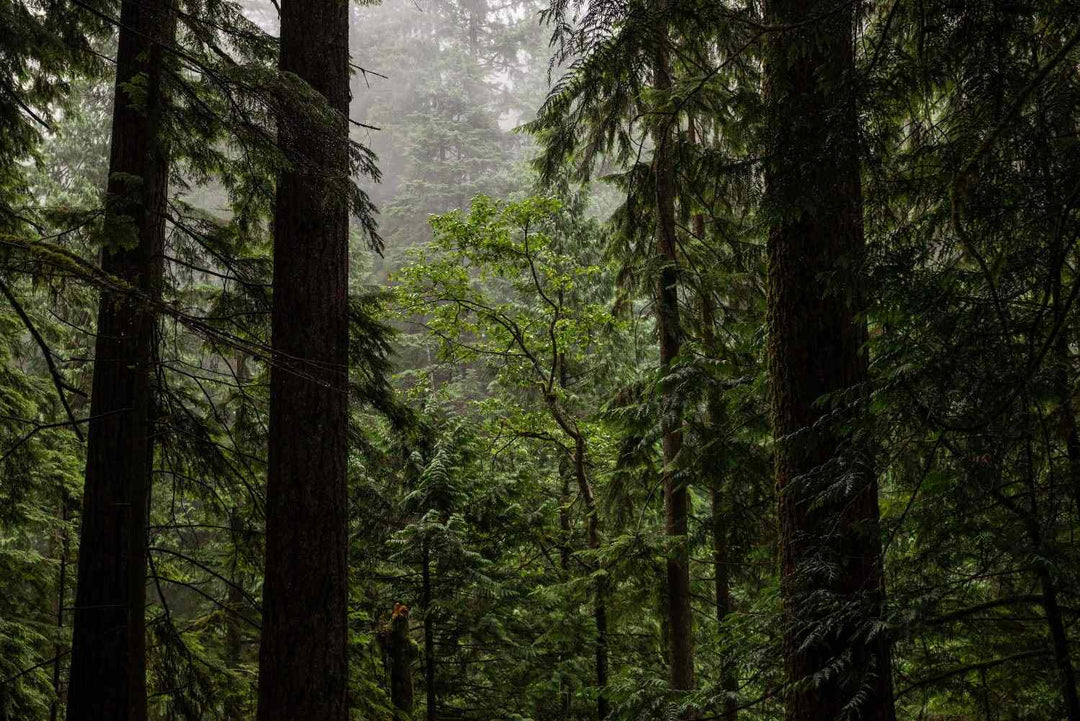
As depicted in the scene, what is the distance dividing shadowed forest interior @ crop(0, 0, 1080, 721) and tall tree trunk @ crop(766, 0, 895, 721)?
2 centimetres

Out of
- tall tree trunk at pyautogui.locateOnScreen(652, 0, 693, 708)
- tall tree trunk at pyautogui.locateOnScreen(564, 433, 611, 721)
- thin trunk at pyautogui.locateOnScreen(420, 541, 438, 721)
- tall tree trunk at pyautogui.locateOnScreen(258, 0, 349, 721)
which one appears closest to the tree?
tall tree trunk at pyautogui.locateOnScreen(258, 0, 349, 721)

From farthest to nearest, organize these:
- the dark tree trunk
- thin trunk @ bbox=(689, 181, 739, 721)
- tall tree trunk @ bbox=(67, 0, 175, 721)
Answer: the dark tree trunk → thin trunk @ bbox=(689, 181, 739, 721) → tall tree trunk @ bbox=(67, 0, 175, 721)

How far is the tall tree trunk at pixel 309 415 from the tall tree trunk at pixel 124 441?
91cm

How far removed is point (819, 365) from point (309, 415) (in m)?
2.97

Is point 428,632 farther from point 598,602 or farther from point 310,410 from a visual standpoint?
point 310,410

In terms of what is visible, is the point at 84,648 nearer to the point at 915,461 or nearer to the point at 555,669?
the point at 915,461

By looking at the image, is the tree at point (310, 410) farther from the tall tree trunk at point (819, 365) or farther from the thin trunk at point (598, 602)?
the thin trunk at point (598, 602)

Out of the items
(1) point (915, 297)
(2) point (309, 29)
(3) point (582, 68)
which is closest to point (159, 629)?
(2) point (309, 29)

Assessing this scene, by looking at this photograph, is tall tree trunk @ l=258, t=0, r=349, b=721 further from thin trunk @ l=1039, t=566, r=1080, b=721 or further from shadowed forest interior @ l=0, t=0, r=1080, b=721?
thin trunk @ l=1039, t=566, r=1080, b=721

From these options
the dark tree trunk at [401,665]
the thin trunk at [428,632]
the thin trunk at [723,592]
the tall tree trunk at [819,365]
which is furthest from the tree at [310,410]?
the dark tree trunk at [401,665]

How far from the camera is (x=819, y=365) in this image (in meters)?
3.68

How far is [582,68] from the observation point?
3.52 meters

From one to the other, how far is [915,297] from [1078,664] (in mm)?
2154

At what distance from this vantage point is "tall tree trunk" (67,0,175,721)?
414 centimetres
